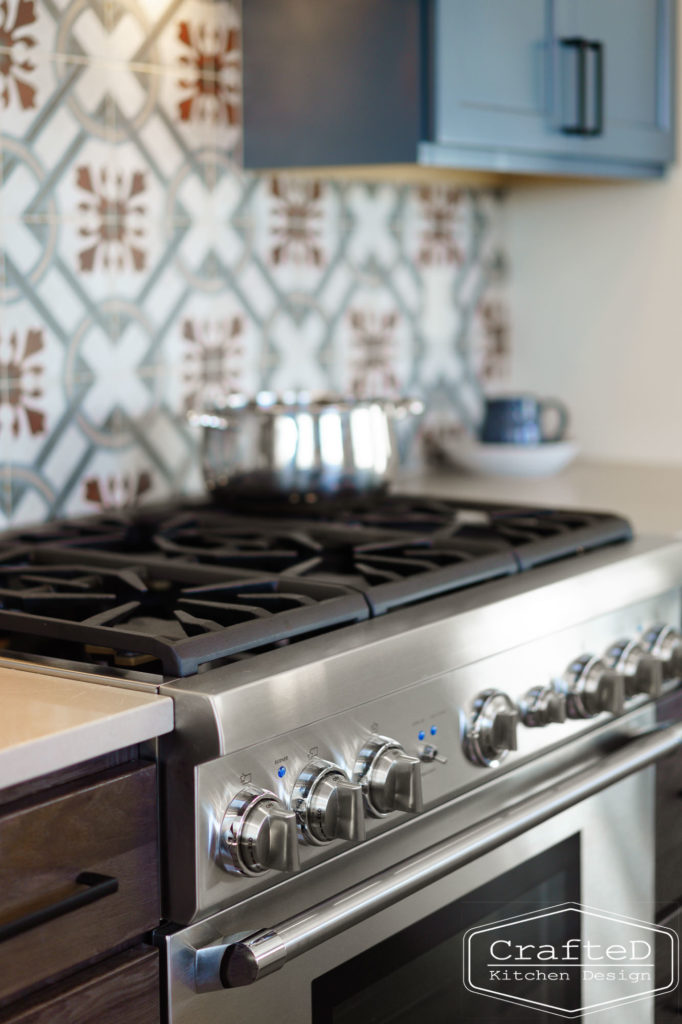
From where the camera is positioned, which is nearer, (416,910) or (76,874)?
(76,874)

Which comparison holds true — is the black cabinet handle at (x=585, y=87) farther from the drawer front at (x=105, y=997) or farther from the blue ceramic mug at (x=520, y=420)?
the drawer front at (x=105, y=997)

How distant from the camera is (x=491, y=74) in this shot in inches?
69.9

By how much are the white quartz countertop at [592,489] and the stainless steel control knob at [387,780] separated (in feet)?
2.38

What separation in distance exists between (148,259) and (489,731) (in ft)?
2.90

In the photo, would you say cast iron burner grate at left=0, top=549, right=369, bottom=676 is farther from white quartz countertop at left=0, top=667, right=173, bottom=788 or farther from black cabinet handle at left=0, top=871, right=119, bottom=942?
black cabinet handle at left=0, top=871, right=119, bottom=942

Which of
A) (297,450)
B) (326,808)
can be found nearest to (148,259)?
(297,450)

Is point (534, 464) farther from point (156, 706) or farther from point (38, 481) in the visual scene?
point (156, 706)

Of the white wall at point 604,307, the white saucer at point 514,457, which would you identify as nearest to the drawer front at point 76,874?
the white saucer at point 514,457

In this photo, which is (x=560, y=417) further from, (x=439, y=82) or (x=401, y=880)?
(x=401, y=880)

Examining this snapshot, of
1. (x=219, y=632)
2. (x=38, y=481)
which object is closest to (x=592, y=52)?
(x=38, y=481)

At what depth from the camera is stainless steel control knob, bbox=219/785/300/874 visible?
93 cm

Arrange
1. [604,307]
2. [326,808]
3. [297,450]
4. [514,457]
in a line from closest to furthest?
[326,808], [297,450], [514,457], [604,307]

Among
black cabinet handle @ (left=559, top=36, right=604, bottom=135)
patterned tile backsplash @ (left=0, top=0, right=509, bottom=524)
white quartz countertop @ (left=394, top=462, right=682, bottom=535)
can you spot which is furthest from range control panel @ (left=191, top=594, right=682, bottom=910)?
black cabinet handle @ (left=559, top=36, right=604, bottom=135)

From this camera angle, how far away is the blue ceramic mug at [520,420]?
2.17 m
